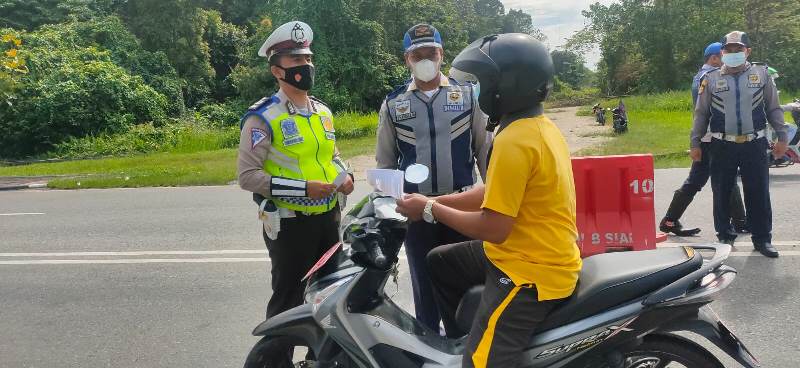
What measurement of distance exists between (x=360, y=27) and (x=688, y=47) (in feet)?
71.6

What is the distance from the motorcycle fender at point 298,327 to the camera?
277cm

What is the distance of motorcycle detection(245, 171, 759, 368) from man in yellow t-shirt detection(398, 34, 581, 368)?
114mm

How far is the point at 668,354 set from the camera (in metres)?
2.56

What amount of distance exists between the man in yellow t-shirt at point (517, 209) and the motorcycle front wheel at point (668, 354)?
0.42 meters

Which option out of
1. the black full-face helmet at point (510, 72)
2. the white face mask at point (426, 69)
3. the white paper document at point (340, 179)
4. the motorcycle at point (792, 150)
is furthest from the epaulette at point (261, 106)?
the motorcycle at point (792, 150)

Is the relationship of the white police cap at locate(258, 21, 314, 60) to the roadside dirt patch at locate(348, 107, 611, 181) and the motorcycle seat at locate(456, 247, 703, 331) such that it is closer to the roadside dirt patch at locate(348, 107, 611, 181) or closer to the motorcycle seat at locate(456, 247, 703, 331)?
the motorcycle seat at locate(456, 247, 703, 331)

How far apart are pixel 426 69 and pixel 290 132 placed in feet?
2.62

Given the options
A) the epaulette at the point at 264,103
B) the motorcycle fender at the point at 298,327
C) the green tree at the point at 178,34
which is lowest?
the motorcycle fender at the point at 298,327

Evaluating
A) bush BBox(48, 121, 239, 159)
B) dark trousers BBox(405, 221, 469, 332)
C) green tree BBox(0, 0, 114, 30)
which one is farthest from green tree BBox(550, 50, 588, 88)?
dark trousers BBox(405, 221, 469, 332)

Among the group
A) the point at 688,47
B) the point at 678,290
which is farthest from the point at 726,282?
the point at 688,47

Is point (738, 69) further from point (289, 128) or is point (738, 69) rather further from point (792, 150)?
point (792, 150)

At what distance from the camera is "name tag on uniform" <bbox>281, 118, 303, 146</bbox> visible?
3.30 metres

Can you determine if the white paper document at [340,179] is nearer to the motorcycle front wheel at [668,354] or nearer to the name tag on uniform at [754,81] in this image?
the motorcycle front wheel at [668,354]

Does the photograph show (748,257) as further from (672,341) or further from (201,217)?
(201,217)
